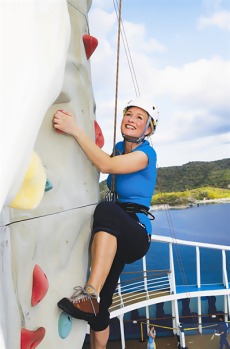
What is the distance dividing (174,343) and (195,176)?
457 inches

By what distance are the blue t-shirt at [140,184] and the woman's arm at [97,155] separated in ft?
0.13

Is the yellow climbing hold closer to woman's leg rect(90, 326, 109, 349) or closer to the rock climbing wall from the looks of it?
the rock climbing wall

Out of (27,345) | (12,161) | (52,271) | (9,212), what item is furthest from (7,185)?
(52,271)

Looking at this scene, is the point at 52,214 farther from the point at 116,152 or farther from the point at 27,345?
the point at 116,152

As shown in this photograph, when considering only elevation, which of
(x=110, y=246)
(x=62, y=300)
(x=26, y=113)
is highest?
(x=26, y=113)

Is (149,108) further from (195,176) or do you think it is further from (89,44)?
(195,176)

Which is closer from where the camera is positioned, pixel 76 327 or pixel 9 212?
pixel 9 212

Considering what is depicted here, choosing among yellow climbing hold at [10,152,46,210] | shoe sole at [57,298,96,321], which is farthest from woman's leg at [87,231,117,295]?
yellow climbing hold at [10,152,46,210]

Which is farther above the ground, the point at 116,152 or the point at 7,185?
the point at 116,152

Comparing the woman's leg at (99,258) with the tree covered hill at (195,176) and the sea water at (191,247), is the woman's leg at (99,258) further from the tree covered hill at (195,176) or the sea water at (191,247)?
the tree covered hill at (195,176)

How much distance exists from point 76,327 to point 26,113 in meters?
0.98

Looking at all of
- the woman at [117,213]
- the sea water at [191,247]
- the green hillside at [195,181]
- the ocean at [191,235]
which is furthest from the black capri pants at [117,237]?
the green hillside at [195,181]

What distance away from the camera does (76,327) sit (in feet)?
4.09

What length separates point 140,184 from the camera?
5.10 feet
